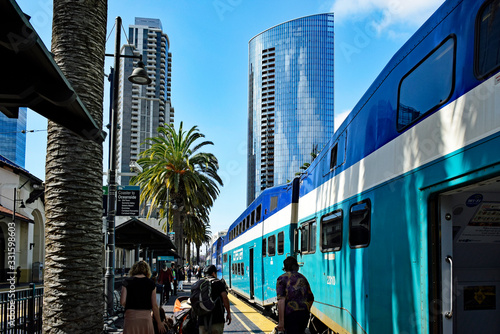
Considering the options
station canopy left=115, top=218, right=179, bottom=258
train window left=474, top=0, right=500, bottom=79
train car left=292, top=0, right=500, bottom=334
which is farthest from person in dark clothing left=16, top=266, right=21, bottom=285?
train window left=474, top=0, right=500, bottom=79

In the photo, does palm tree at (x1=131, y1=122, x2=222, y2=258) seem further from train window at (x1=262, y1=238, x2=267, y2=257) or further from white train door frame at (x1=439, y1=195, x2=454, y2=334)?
white train door frame at (x1=439, y1=195, x2=454, y2=334)

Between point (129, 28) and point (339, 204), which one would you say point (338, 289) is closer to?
point (339, 204)

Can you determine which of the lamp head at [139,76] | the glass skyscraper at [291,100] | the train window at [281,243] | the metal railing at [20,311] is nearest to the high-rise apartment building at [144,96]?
the glass skyscraper at [291,100]

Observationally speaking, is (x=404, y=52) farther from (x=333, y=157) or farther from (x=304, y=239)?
(x=304, y=239)

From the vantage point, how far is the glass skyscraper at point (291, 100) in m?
124

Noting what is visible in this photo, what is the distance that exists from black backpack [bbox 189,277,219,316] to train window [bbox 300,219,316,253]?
3.02 metres

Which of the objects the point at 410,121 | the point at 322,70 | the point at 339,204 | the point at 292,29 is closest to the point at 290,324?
the point at 339,204

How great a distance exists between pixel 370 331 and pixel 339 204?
2472 millimetres

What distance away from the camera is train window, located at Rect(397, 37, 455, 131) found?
500cm

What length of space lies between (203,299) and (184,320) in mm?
1829

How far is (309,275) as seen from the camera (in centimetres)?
1086

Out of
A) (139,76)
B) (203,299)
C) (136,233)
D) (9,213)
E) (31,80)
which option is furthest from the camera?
(9,213)

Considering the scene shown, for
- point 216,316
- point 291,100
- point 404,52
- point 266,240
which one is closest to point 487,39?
point 404,52

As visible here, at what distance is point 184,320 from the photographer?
378 inches
